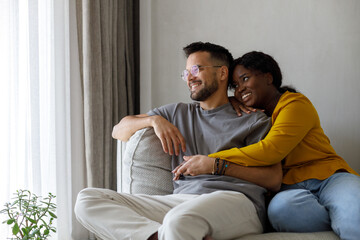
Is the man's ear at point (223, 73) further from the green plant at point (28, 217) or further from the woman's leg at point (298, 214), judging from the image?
the green plant at point (28, 217)

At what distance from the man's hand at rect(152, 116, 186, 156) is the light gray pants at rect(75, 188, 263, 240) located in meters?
0.32

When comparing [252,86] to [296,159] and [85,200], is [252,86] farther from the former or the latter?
[85,200]

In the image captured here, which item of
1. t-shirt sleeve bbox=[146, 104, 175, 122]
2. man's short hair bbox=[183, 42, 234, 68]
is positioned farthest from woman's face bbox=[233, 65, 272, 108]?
t-shirt sleeve bbox=[146, 104, 175, 122]

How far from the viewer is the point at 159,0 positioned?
127 inches

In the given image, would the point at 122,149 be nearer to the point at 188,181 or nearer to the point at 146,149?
the point at 146,149

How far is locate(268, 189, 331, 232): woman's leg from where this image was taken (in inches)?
66.2

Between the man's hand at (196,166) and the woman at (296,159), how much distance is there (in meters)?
0.07

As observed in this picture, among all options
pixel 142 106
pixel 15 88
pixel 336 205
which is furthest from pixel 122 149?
pixel 336 205

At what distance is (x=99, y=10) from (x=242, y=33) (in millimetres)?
1016

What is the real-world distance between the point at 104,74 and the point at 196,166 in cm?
134

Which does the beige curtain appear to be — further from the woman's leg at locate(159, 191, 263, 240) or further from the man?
the woman's leg at locate(159, 191, 263, 240)

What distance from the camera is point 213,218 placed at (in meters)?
1.47

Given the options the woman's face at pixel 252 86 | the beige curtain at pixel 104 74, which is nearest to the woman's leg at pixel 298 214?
the woman's face at pixel 252 86

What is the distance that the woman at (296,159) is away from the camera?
169 cm
